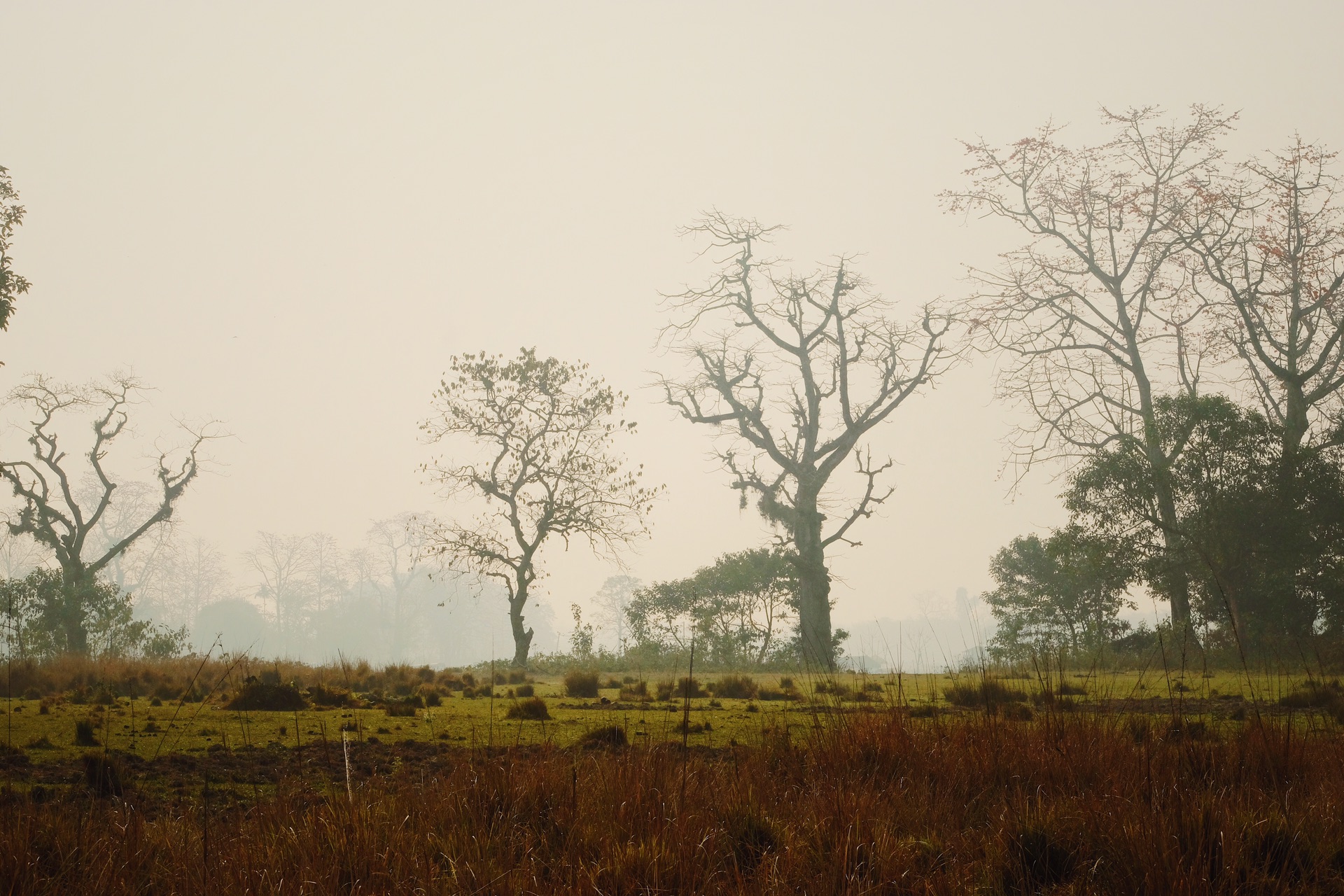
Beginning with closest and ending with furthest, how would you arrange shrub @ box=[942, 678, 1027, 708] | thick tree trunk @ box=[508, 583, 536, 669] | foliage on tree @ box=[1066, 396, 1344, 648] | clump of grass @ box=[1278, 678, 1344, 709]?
clump of grass @ box=[1278, 678, 1344, 709] < shrub @ box=[942, 678, 1027, 708] < foliage on tree @ box=[1066, 396, 1344, 648] < thick tree trunk @ box=[508, 583, 536, 669]

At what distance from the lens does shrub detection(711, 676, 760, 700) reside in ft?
33.1

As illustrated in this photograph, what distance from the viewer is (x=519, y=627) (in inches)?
1041

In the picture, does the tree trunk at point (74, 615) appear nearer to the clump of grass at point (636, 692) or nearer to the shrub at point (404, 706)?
the clump of grass at point (636, 692)

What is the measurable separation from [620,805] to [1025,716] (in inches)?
176

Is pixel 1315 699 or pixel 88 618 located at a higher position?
pixel 88 618

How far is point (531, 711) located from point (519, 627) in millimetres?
19677

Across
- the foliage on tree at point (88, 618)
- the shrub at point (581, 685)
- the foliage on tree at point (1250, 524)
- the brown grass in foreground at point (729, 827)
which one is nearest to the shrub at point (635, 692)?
the shrub at point (581, 685)

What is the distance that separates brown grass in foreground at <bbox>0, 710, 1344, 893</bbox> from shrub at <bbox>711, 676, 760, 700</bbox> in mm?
5638

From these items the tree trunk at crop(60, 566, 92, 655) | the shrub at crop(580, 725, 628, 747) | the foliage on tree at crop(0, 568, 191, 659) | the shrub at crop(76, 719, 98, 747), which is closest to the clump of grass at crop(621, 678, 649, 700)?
the shrub at crop(580, 725, 628, 747)

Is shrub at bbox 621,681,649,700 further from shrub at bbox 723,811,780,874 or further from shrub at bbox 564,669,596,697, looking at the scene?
shrub at bbox 723,811,780,874

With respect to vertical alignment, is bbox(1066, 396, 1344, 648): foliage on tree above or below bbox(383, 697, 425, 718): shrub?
above

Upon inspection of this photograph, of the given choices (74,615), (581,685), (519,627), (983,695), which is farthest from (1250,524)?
(74,615)

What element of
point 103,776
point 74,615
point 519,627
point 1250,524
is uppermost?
point 1250,524

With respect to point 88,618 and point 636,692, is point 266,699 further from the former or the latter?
point 88,618
